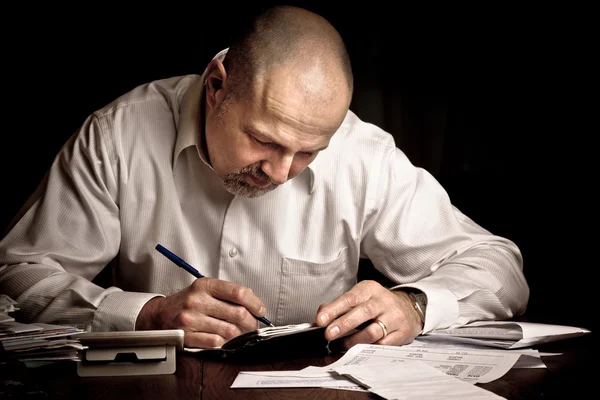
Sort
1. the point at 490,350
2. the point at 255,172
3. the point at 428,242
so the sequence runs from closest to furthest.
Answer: the point at 490,350
the point at 255,172
the point at 428,242

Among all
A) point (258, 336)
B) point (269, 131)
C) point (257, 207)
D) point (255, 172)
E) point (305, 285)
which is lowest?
point (305, 285)

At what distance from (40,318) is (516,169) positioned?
2054mm

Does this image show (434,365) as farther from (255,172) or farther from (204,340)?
(255,172)

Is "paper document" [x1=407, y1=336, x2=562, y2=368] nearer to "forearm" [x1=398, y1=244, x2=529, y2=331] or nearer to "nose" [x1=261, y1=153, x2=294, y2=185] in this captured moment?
"forearm" [x1=398, y1=244, x2=529, y2=331]

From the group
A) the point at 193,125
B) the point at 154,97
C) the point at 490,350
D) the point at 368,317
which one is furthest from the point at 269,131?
the point at 490,350

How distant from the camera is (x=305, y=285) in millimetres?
2250

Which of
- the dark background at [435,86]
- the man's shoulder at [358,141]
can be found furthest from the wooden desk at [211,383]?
the dark background at [435,86]

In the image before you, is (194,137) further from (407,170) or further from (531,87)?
(531,87)

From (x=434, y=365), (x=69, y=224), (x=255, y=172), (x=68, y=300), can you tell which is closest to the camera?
(x=434, y=365)

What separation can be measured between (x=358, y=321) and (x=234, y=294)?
0.91 feet

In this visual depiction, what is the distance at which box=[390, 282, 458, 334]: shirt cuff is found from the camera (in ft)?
5.94

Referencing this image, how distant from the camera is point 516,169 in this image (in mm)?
3141

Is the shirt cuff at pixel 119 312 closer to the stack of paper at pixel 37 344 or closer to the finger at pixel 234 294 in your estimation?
the finger at pixel 234 294

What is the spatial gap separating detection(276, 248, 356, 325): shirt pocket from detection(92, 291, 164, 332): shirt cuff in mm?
564
